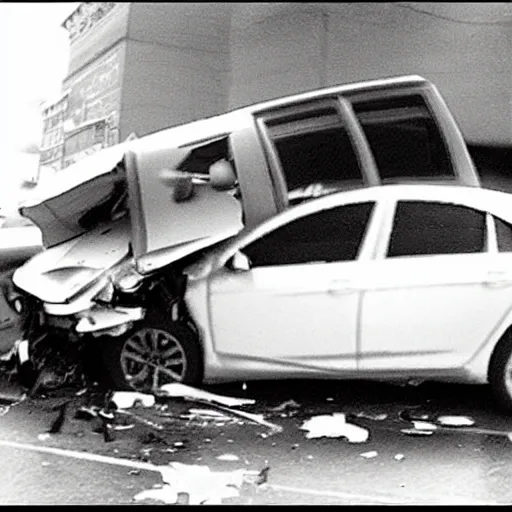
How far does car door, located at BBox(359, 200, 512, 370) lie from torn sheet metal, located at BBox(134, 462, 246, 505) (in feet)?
1.50

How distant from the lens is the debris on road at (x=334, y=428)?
→ 1949 millimetres

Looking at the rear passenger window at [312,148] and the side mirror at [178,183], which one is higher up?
the rear passenger window at [312,148]

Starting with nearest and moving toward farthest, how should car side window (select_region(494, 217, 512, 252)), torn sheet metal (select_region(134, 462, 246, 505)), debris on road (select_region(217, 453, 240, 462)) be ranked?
torn sheet metal (select_region(134, 462, 246, 505))
debris on road (select_region(217, 453, 240, 462))
car side window (select_region(494, 217, 512, 252))

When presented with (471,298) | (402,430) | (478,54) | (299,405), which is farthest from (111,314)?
(478,54)

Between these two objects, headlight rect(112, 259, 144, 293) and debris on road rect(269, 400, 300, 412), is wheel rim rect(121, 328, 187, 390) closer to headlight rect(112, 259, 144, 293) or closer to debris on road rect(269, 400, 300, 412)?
headlight rect(112, 259, 144, 293)

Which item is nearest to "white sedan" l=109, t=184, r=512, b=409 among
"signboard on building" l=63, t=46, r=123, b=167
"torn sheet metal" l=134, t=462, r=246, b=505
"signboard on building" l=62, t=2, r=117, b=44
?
"torn sheet metal" l=134, t=462, r=246, b=505

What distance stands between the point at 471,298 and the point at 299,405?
53 cm

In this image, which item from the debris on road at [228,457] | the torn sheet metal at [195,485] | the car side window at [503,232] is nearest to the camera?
the torn sheet metal at [195,485]

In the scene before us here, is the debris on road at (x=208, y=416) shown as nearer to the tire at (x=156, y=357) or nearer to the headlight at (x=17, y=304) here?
the tire at (x=156, y=357)

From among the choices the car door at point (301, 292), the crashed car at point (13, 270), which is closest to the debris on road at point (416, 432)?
the car door at point (301, 292)

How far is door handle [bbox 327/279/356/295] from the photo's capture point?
6.49ft

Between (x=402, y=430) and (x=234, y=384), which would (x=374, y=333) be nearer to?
(x=402, y=430)

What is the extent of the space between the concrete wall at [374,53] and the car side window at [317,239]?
1.10ft

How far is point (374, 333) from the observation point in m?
1.99
